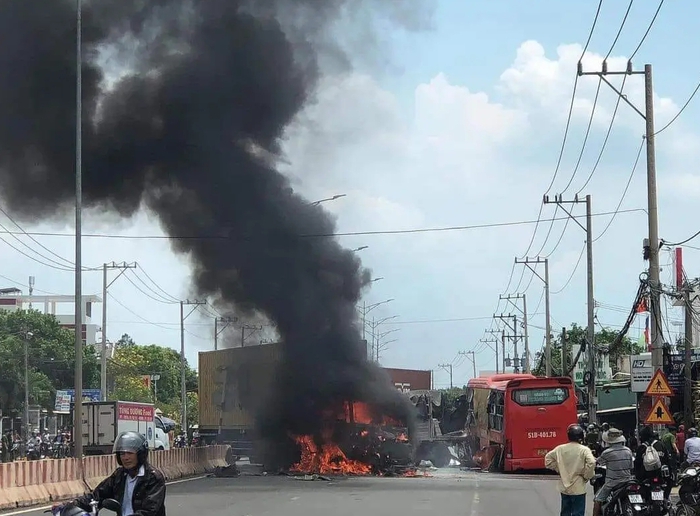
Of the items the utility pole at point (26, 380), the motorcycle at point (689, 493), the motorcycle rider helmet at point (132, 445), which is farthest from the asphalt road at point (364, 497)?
the utility pole at point (26, 380)

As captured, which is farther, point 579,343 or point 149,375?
point 149,375

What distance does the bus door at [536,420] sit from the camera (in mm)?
31984

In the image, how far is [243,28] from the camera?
3044cm

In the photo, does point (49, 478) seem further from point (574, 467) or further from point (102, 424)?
point (102, 424)

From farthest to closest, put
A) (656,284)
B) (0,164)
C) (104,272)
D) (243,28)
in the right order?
(104,272), (243,28), (0,164), (656,284)

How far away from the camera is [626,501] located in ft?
41.4

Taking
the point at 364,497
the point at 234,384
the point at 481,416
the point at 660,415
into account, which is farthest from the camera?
the point at 481,416

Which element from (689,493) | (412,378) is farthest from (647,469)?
(412,378)

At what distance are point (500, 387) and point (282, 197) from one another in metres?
9.18

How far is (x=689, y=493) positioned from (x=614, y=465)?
3.91 feet

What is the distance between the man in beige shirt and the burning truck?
19365 mm

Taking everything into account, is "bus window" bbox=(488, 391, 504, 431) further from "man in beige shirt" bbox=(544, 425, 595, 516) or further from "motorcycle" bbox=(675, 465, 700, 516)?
"man in beige shirt" bbox=(544, 425, 595, 516)

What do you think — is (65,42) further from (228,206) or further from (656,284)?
(656,284)

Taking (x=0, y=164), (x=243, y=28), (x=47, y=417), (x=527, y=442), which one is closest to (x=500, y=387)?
(x=527, y=442)
